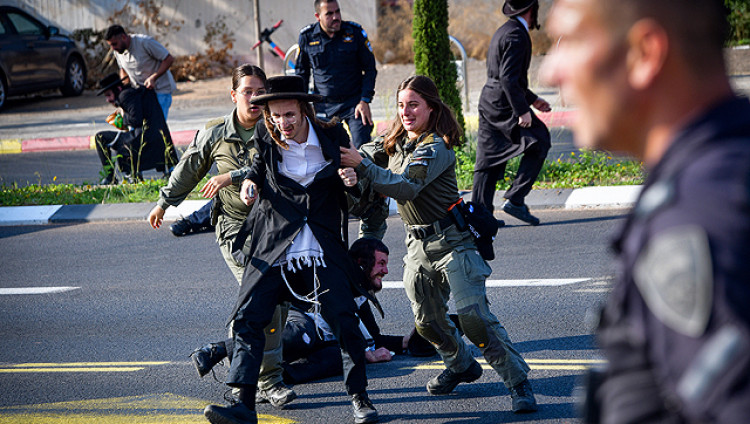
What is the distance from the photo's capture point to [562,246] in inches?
303

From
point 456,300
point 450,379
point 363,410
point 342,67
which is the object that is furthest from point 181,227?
point 456,300

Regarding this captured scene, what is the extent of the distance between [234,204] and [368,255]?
0.86 metres

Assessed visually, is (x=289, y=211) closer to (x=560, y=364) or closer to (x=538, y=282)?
(x=560, y=364)

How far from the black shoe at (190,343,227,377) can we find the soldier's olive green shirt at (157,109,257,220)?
2.63 ft

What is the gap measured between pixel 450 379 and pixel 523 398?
1.63 ft

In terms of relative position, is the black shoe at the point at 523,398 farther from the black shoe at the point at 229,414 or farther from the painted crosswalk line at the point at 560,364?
the black shoe at the point at 229,414

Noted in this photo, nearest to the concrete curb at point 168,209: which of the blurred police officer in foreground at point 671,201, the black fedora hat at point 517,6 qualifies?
the black fedora hat at point 517,6

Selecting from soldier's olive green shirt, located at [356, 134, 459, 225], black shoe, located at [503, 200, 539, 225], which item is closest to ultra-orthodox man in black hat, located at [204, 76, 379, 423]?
soldier's olive green shirt, located at [356, 134, 459, 225]

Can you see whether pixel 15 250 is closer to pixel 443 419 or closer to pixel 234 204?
pixel 234 204

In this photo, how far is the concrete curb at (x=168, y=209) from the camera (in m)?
9.20

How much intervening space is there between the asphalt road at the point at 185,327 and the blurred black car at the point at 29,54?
385 inches

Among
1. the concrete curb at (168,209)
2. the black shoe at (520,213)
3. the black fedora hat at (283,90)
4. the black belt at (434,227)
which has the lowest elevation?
the concrete curb at (168,209)

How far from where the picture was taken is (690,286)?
1.21 m

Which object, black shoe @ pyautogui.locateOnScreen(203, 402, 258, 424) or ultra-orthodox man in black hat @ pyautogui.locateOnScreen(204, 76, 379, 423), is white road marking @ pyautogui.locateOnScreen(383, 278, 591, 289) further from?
black shoe @ pyautogui.locateOnScreen(203, 402, 258, 424)
